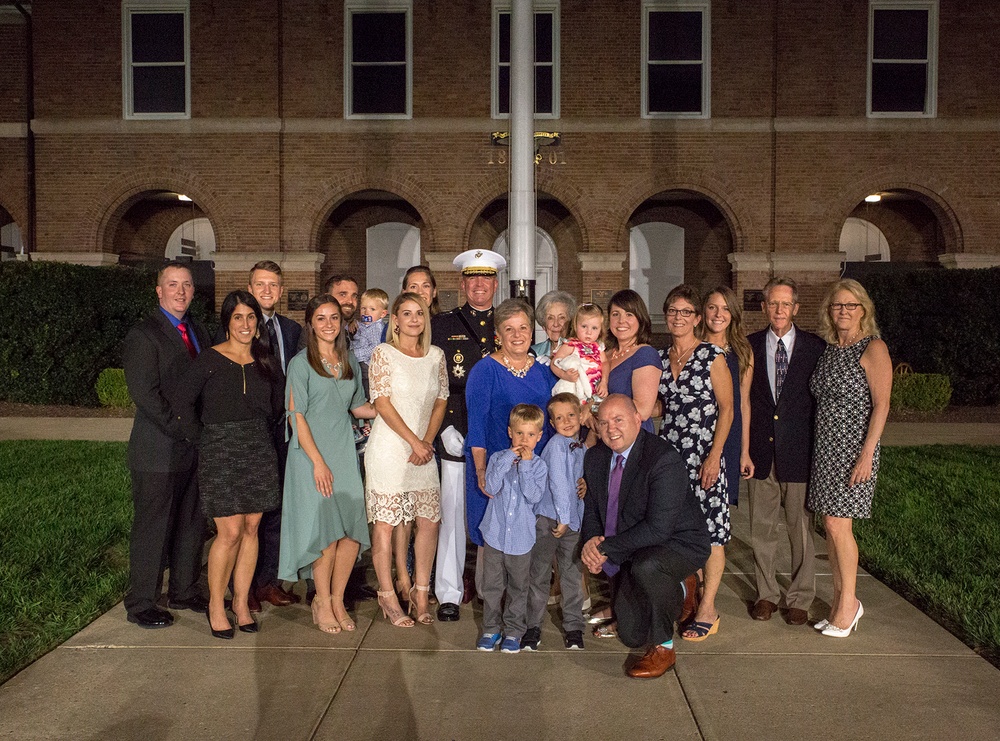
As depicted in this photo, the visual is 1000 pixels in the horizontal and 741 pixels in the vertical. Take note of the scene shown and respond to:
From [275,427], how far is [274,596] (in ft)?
3.48

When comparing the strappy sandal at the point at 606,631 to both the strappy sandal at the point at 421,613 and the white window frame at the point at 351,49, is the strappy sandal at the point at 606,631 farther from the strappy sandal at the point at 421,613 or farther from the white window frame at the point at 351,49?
the white window frame at the point at 351,49

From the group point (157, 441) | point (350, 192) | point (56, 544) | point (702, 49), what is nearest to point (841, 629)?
point (157, 441)

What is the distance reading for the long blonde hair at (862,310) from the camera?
16.8ft

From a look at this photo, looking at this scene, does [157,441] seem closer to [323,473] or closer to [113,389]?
[323,473]

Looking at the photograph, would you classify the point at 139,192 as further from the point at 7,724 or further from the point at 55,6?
the point at 7,724

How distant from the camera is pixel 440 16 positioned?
55.6 feet

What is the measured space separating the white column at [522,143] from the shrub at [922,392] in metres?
8.18

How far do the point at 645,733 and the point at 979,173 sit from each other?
52.8 ft

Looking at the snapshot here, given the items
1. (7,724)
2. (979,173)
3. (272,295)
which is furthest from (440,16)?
(7,724)

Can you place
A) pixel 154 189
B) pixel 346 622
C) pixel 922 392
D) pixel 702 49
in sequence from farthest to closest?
1. pixel 154 189
2. pixel 702 49
3. pixel 922 392
4. pixel 346 622

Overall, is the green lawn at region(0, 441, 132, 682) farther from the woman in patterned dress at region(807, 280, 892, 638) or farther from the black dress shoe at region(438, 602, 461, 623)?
the woman in patterned dress at region(807, 280, 892, 638)

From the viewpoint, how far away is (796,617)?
5.39m

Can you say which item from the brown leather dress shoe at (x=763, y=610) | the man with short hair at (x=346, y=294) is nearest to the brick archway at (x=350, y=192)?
the man with short hair at (x=346, y=294)

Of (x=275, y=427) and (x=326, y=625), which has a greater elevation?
(x=275, y=427)
